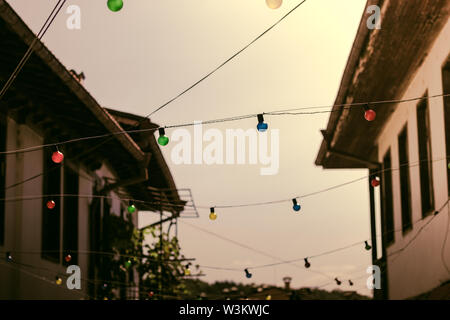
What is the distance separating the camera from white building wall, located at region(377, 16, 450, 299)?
1024 cm

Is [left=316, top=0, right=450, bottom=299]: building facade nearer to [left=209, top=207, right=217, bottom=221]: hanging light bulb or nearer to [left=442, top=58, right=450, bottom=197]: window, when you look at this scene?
[left=442, top=58, right=450, bottom=197]: window

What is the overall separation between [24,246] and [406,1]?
621cm

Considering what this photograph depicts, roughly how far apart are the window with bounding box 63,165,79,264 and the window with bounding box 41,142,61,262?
74 cm

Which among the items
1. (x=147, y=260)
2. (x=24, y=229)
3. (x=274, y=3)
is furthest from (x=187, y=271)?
(x=274, y=3)

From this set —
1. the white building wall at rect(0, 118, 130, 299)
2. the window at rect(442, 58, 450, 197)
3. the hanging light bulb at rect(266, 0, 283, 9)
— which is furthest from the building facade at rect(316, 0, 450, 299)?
the white building wall at rect(0, 118, 130, 299)

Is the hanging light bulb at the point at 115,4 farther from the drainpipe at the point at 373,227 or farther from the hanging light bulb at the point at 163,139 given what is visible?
the drainpipe at the point at 373,227

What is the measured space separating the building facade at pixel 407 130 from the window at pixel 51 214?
4.76 metres

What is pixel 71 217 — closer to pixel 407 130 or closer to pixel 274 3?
pixel 407 130

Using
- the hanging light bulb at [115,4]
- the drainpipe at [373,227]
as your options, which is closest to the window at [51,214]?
the drainpipe at [373,227]

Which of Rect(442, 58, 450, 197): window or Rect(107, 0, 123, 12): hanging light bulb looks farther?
Rect(442, 58, 450, 197): window

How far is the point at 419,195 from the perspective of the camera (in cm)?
1219

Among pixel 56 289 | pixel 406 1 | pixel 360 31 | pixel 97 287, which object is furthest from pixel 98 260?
pixel 406 1

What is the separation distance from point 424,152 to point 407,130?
4.25 feet

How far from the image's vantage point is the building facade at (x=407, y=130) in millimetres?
10094
